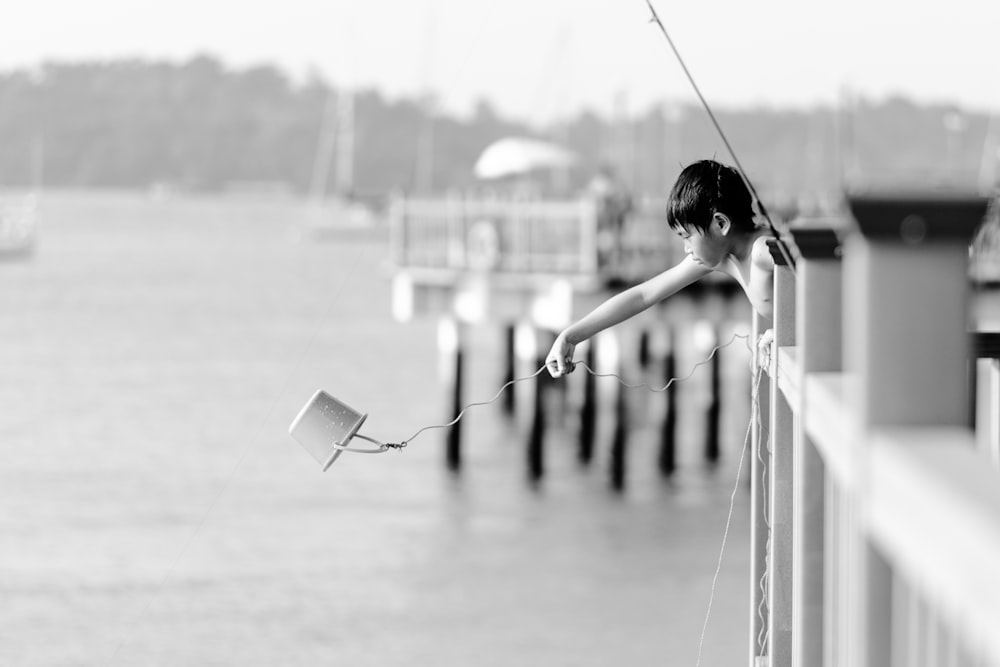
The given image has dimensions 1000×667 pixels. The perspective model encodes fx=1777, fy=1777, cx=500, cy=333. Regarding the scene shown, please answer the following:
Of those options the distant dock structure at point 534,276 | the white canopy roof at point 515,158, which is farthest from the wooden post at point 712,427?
the white canopy roof at point 515,158

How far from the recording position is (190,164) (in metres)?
168

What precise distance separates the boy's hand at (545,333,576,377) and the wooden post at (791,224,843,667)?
123 cm

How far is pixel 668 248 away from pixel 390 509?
20.0ft

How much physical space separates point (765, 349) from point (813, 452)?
1204mm

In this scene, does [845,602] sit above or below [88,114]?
below

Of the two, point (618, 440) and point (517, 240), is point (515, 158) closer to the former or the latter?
point (618, 440)

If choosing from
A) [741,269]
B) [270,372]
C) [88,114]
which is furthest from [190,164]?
[741,269]

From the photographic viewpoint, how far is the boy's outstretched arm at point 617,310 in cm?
441

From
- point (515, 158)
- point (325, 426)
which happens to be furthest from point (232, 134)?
point (325, 426)

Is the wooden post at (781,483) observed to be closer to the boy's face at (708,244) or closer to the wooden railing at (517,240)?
the boy's face at (708,244)

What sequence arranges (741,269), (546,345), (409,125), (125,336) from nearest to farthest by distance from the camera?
(741,269) < (546,345) < (125,336) < (409,125)

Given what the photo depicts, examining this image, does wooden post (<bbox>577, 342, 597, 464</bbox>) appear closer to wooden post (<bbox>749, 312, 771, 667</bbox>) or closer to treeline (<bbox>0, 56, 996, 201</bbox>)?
wooden post (<bbox>749, 312, 771, 667</bbox>)

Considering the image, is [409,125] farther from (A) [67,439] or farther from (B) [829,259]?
(B) [829,259]

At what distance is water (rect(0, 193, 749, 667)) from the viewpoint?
18.7m
